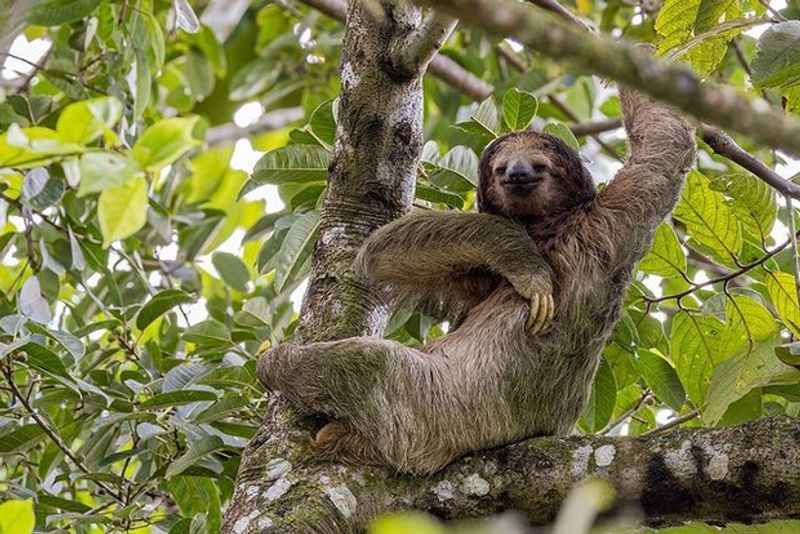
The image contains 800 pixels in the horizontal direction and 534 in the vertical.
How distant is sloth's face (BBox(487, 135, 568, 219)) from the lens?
598cm

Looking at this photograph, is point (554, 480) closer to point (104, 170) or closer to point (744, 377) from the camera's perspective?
point (744, 377)

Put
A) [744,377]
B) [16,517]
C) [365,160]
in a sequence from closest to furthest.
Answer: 1. [16,517]
2. [744,377]
3. [365,160]

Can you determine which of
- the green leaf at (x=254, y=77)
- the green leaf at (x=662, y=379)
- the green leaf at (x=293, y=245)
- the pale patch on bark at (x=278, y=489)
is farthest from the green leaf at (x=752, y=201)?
the green leaf at (x=254, y=77)

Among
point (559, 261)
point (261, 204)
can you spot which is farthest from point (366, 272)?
point (261, 204)

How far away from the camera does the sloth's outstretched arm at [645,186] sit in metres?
5.40

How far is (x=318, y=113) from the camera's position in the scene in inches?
232

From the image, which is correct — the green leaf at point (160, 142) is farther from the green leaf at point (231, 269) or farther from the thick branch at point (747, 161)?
the green leaf at point (231, 269)

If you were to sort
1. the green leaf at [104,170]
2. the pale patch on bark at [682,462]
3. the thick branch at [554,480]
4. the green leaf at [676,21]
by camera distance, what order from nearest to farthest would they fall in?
the green leaf at [104,170] → the thick branch at [554,480] → the pale patch on bark at [682,462] → the green leaf at [676,21]

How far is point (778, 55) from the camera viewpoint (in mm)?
4230

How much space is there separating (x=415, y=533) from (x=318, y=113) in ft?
14.2

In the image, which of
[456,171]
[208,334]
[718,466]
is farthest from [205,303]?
[718,466]

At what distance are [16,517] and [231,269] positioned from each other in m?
4.77

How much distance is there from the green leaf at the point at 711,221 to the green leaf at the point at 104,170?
3.20 meters

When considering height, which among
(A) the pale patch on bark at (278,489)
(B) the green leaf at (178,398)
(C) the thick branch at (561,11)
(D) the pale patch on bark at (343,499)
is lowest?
(D) the pale patch on bark at (343,499)
